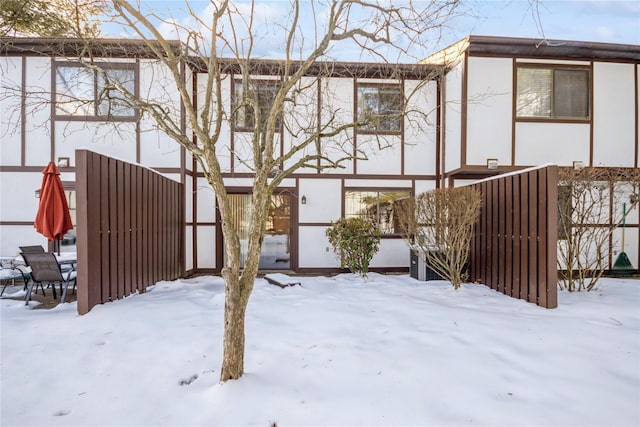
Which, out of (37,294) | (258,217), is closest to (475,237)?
(258,217)

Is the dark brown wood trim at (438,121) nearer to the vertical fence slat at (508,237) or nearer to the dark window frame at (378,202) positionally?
the dark window frame at (378,202)

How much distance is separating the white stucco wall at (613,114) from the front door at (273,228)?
7.29 m

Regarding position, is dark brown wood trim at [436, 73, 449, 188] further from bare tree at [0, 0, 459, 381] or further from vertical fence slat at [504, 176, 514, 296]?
bare tree at [0, 0, 459, 381]

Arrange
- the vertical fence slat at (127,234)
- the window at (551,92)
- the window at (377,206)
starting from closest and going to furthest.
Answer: the vertical fence slat at (127,234) < the window at (551,92) < the window at (377,206)

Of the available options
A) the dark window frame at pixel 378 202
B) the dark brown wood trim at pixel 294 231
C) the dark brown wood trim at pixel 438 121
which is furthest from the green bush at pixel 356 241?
the dark brown wood trim at pixel 438 121

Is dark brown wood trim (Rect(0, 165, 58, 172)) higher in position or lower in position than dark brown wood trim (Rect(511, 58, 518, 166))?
lower

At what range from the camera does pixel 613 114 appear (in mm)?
7844

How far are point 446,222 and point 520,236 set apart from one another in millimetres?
1149

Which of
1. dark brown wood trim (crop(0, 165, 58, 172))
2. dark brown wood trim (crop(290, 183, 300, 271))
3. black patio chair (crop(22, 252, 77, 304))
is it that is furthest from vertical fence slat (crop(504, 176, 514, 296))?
dark brown wood trim (crop(0, 165, 58, 172))

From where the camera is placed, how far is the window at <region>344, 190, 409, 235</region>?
839 cm

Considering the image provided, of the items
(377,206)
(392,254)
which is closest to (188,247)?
(377,206)

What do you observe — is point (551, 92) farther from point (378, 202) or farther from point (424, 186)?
point (378, 202)

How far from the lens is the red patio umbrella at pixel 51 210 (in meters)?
5.09

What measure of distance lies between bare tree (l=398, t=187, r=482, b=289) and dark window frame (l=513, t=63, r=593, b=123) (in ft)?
9.66
